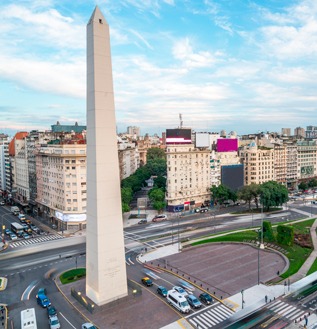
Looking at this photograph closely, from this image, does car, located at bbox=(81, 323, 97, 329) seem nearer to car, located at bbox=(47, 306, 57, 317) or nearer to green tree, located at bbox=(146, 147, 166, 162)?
car, located at bbox=(47, 306, 57, 317)

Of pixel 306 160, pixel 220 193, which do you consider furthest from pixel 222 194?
pixel 306 160

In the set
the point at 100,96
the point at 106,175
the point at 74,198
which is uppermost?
the point at 100,96

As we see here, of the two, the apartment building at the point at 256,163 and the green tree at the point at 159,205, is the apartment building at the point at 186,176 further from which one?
the apartment building at the point at 256,163

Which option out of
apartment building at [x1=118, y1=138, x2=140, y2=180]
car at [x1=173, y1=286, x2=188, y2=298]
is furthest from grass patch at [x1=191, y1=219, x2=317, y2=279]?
apartment building at [x1=118, y1=138, x2=140, y2=180]

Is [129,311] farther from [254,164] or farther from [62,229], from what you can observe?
[254,164]

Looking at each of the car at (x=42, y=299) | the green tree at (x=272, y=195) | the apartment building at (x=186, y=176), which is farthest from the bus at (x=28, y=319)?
the green tree at (x=272, y=195)

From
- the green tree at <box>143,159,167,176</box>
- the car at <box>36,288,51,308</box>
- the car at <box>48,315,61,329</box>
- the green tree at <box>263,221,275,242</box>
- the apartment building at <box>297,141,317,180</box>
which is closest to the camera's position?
the car at <box>48,315,61,329</box>

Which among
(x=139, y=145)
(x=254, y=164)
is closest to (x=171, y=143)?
(x=254, y=164)
